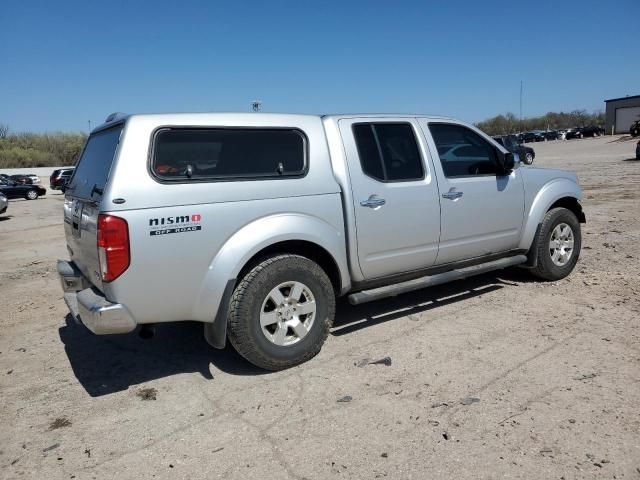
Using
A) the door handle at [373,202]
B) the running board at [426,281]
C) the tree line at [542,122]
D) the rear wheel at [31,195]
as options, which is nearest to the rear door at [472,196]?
the running board at [426,281]

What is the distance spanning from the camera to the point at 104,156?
3.92 meters

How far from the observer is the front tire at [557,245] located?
5.67m

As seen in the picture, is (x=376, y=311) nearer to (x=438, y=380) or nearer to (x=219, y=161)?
(x=438, y=380)

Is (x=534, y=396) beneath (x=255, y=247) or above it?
beneath

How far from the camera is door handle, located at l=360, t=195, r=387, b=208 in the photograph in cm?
431

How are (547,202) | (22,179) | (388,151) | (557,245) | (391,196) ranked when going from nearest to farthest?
(391,196) → (388,151) → (547,202) → (557,245) → (22,179)

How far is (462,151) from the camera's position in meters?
5.17

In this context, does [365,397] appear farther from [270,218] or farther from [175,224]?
[175,224]

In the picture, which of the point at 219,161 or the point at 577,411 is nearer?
the point at 577,411

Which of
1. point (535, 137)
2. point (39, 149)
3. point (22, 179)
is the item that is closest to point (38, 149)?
point (39, 149)

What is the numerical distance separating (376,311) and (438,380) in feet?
5.21

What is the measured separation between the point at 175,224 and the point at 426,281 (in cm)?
238

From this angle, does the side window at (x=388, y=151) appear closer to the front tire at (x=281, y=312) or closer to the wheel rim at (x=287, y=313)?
the front tire at (x=281, y=312)

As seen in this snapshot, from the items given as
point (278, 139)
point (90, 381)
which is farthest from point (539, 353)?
point (90, 381)
